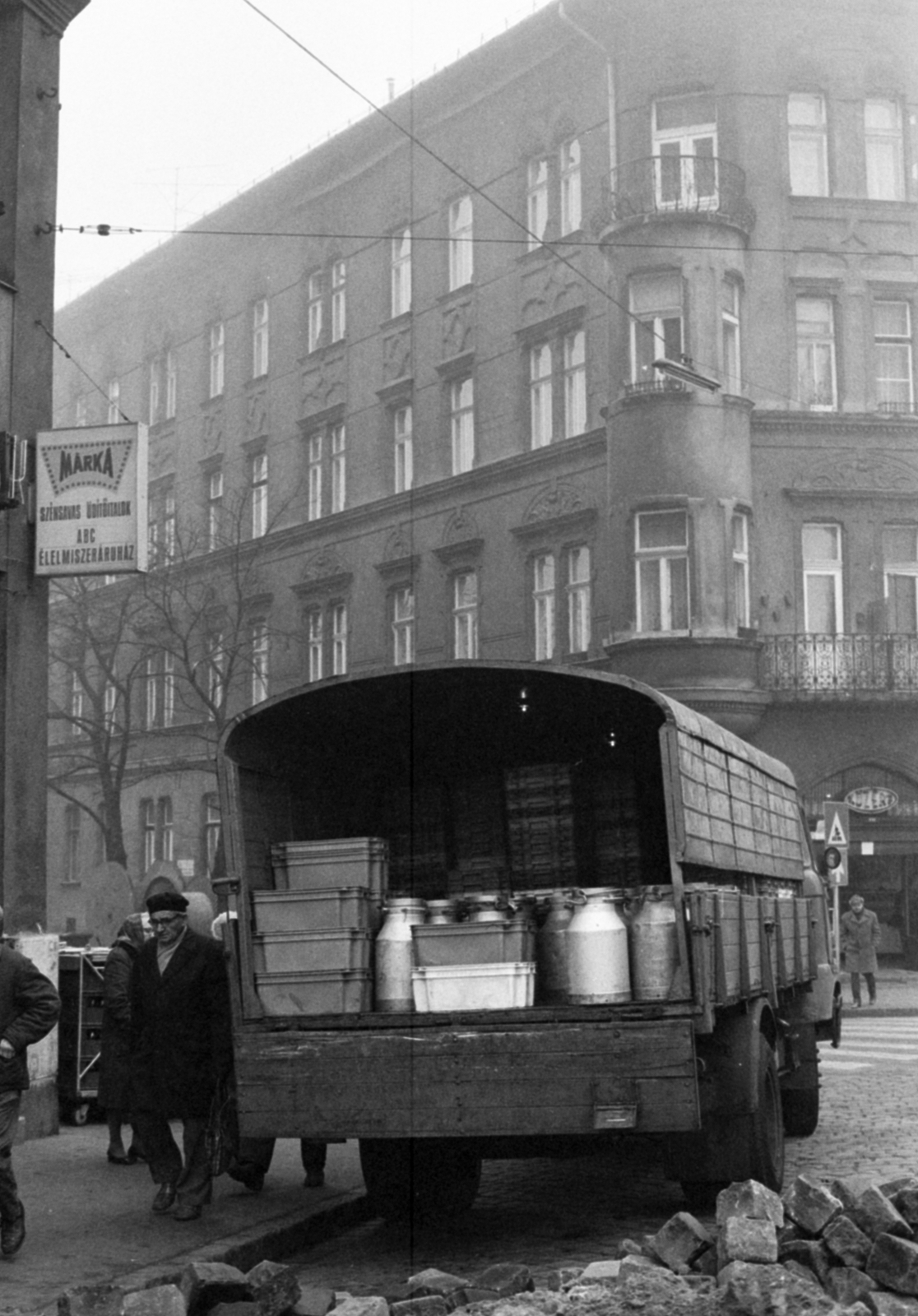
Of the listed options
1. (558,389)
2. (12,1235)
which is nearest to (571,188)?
(558,389)

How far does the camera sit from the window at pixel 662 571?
3122 cm

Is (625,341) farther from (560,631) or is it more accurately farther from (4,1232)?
(4,1232)

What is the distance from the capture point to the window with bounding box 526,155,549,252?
3550cm

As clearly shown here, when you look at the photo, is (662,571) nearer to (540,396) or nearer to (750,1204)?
(540,396)

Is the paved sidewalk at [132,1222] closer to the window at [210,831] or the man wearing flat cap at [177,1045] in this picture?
the man wearing flat cap at [177,1045]

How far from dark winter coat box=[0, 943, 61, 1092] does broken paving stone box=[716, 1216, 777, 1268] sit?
3222 millimetres

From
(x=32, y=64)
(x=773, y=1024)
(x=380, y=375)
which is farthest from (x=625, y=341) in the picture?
(x=773, y=1024)

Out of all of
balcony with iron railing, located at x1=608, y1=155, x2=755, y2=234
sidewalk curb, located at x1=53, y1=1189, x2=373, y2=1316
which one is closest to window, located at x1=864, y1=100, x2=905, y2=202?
balcony with iron railing, located at x1=608, y1=155, x2=755, y2=234

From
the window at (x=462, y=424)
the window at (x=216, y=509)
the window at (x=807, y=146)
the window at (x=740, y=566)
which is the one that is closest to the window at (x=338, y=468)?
the window at (x=216, y=509)

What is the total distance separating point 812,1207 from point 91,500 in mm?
8385

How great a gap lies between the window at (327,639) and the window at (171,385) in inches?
337

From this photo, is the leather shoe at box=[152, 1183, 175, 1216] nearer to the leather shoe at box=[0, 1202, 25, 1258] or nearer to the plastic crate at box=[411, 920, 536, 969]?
the leather shoe at box=[0, 1202, 25, 1258]

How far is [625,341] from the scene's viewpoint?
106ft

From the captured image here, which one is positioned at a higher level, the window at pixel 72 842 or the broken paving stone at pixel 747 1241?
the window at pixel 72 842
